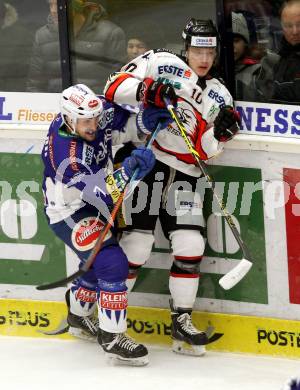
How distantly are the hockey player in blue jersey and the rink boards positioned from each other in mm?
351

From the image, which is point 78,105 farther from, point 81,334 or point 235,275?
point 81,334

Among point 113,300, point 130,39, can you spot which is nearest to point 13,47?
point 130,39

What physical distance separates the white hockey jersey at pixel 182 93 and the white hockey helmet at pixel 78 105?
0.51ft

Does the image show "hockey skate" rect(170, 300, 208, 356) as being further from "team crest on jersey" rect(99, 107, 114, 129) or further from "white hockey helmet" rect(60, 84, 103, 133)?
"white hockey helmet" rect(60, 84, 103, 133)

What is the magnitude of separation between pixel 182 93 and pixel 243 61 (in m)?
0.33

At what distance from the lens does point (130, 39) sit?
5.43m

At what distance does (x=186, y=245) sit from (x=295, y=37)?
110 centimetres

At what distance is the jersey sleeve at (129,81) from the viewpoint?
5.23 meters

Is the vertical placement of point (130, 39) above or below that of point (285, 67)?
above

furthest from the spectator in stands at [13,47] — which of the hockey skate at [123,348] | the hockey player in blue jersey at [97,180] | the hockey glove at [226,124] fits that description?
the hockey skate at [123,348]

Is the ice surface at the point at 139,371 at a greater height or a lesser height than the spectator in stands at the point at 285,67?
lesser

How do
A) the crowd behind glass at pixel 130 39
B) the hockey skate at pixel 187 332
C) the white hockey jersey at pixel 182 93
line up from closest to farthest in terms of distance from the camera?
1. the crowd behind glass at pixel 130 39
2. the white hockey jersey at pixel 182 93
3. the hockey skate at pixel 187 332

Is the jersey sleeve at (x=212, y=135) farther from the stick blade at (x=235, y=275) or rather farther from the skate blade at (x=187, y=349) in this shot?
the skate blade at (x=187, y=349)

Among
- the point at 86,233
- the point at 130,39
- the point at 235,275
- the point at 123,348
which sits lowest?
the point at 123,348
